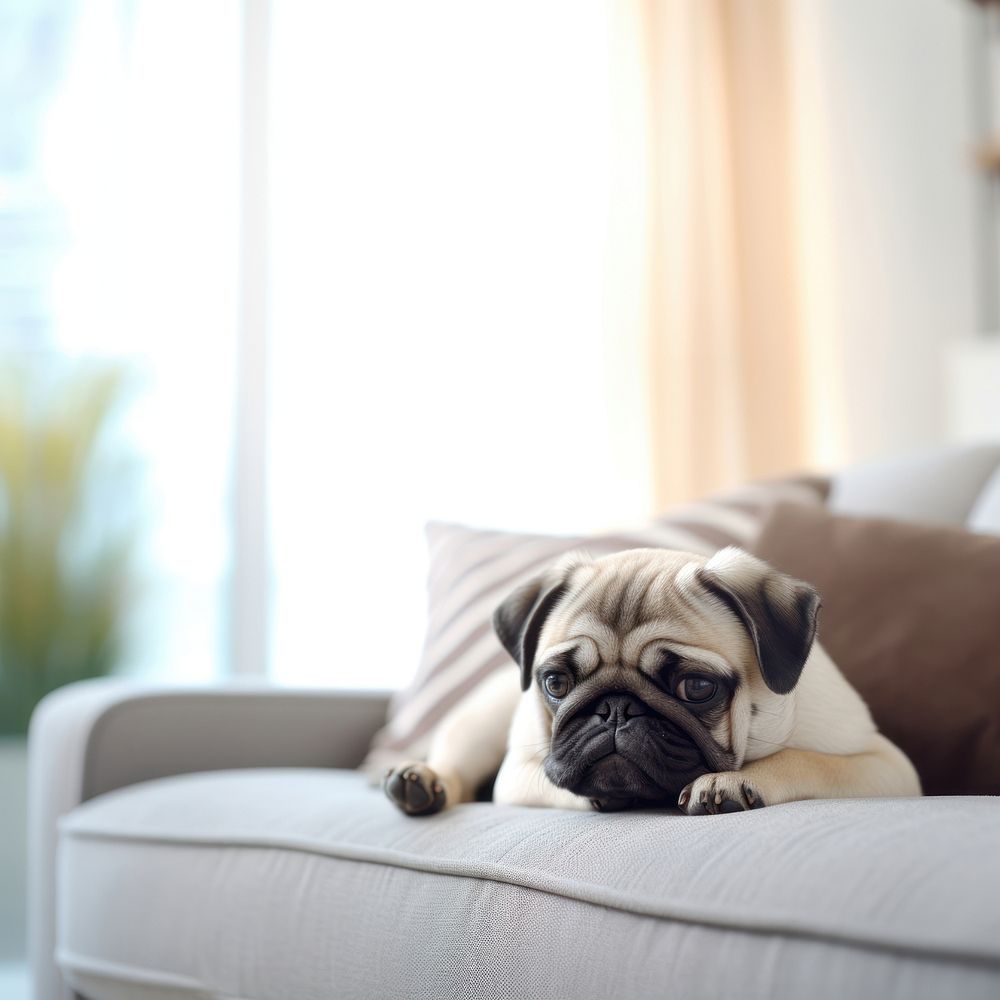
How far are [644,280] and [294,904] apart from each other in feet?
8.21

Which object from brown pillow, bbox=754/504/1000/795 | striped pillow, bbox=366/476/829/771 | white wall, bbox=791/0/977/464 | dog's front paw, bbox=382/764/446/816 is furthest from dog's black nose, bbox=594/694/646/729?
white wall, bbox=791/0/977/464

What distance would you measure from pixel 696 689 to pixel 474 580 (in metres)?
0.74

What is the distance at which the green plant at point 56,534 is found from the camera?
311 cm

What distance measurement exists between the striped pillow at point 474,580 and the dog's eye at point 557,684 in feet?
1.74

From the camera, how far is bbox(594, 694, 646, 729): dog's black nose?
1.07 metres

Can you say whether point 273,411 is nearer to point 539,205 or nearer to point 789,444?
point 539,205

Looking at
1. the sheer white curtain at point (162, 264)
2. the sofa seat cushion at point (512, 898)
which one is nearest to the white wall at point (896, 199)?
the sheer white curtain at point (162, 264)

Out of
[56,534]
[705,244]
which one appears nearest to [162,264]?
[56,534]

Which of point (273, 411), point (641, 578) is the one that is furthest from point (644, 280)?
point (641, 578)

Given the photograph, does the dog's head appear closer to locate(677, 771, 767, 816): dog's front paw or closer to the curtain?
locate(677, 771, 767, 816): dog's front paw

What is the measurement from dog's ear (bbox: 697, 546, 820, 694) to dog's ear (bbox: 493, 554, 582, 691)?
14 centimetres

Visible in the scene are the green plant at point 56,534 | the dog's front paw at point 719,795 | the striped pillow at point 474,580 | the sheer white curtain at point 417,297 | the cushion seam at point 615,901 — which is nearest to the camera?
the cushion seam at point 615,901

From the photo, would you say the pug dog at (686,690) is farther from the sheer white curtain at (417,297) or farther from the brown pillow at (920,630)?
the sheer white curtain at (417,297)

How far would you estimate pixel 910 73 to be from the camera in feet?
12.8
